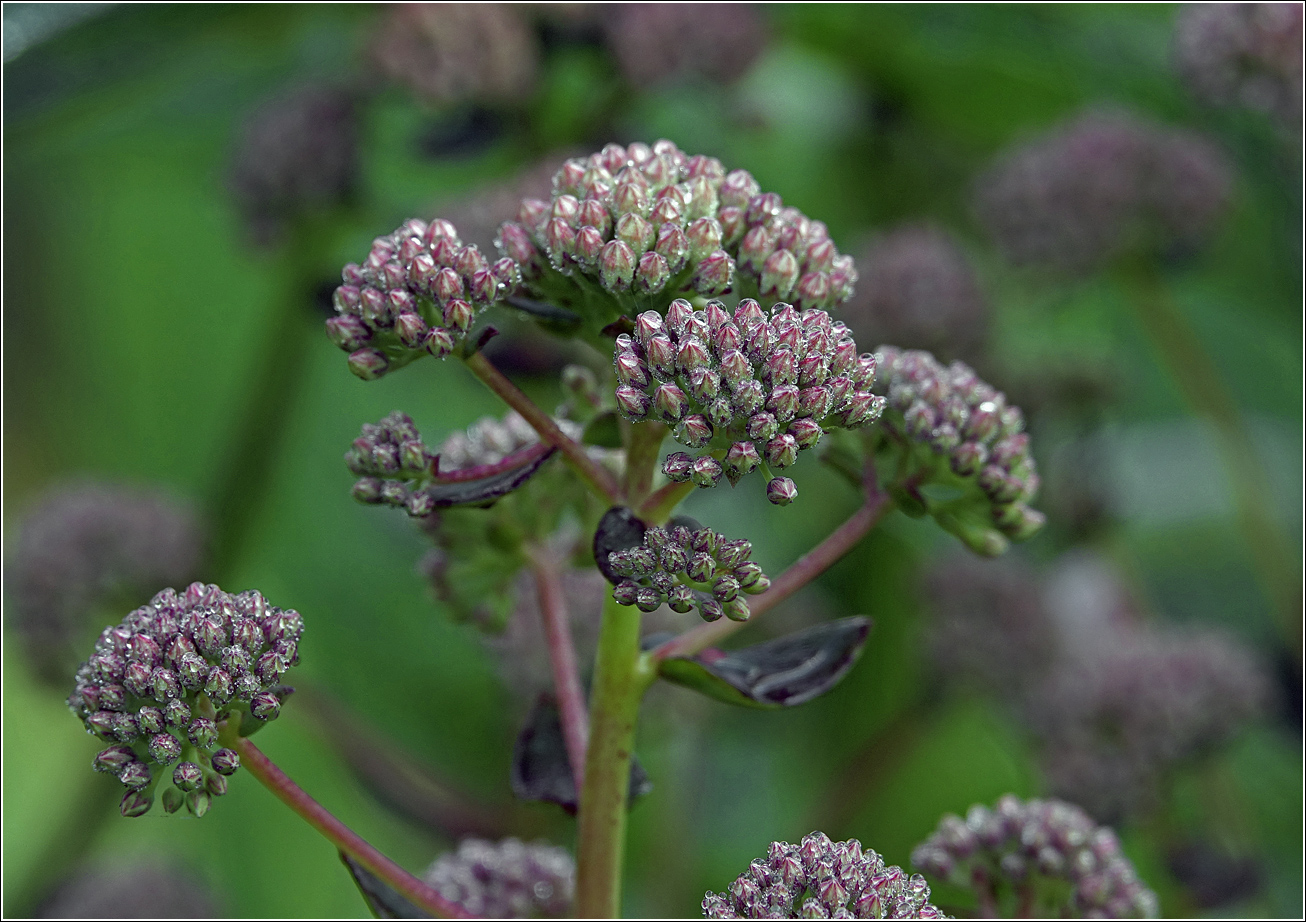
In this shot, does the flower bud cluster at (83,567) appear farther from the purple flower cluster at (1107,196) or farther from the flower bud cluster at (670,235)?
the purple flower cluster at (1107,196)

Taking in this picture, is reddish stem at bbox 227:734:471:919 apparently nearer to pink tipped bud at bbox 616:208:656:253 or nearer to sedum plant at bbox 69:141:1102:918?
sedum plant at bbox 69:141:1102:918

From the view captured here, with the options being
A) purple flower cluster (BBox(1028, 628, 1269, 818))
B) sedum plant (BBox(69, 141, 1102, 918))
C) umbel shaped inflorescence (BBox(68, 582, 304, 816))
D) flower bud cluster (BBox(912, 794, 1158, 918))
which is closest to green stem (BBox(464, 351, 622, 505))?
sedum plant (BBox(69, 141, 1102, 918))

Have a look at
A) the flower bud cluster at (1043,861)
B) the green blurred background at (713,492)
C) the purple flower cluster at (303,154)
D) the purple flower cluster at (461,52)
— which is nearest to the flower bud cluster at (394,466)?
the flower bud cluster at (1043,861)

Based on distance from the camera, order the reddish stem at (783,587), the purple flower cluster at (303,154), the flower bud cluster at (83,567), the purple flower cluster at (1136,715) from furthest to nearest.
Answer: the purple flower cluster at (303,154)
the flower bud cluster at (83,567)
the purple flower cluster at (1136,715)
the reddish stem at (783,587)

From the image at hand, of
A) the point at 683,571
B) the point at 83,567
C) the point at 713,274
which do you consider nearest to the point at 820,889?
the point at 683,571

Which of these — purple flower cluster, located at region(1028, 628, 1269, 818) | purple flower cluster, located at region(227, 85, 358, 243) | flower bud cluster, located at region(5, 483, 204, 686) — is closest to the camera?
purple flower cluster, located at region(1028, 628, 1269, 818)

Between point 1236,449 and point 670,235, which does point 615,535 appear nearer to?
point 670,235
